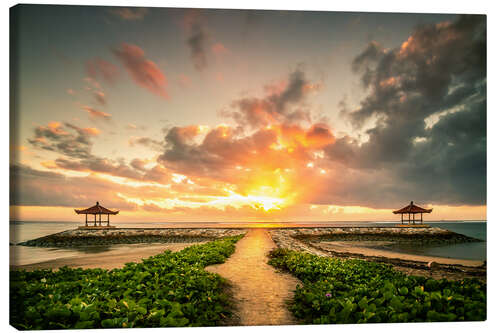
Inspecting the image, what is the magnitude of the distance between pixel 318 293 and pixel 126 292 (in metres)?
3.01

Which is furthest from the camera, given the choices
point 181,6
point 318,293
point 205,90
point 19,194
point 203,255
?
point 203,255

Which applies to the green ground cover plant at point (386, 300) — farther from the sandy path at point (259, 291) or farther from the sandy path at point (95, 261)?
the sandy path at point (95, 261)

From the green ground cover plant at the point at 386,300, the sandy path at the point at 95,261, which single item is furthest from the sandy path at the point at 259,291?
the sandy path at the point at 95,261

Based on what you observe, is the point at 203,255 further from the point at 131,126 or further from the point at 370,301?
the point at 370,301

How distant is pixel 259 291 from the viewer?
15.2 feet

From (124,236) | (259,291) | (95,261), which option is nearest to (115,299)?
(259,291)

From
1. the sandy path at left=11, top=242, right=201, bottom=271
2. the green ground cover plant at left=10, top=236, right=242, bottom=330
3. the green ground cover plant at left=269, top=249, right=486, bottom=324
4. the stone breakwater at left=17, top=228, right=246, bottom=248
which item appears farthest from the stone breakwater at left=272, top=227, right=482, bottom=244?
the green ground cover plant at left=10, top=236, right=242, bottom=330

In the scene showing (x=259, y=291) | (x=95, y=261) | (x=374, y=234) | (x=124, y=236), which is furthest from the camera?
(x=374, y=234)

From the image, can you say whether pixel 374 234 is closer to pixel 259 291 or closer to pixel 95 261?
pixel 259 291

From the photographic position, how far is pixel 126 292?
3.56 m

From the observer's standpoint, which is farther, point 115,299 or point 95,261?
point 95,261

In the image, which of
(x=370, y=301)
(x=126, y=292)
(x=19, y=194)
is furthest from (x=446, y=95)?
(x=19, y=194)

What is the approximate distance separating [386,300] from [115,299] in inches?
156

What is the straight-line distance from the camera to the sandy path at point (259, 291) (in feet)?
12.6
